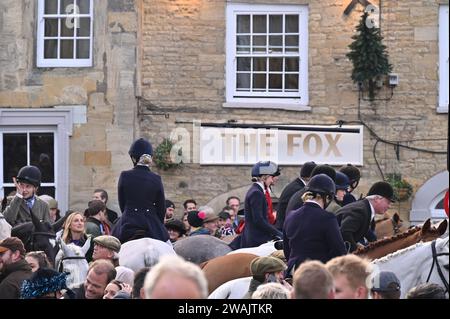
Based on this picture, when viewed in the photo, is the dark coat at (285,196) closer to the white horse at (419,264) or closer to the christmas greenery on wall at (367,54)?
the white horse at (419,264)

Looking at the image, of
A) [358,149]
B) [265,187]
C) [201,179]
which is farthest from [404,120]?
[265,187]

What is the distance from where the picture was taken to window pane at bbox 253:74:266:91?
907 inches

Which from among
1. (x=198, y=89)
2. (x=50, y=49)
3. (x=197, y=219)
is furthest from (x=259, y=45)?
(x=197, y=219)

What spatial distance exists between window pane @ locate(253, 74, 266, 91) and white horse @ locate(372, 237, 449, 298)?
1212 cm

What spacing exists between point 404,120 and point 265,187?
25.1ft

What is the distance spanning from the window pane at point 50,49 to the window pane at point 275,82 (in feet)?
11.4

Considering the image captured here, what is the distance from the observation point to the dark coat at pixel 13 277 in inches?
459

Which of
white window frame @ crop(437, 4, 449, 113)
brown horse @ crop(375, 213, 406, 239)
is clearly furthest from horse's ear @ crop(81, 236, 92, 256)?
white window frame @ crop(437, 4, 449, 113)

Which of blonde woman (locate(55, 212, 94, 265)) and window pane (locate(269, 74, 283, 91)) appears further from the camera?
window pane (locate(269, 74, 283, 91))

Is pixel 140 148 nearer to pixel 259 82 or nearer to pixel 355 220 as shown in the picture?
pixel 355 220

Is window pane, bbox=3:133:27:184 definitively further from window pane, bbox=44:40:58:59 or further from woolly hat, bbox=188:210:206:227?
woolly hat, bbox=188:210:206:227

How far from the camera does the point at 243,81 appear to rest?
23062mm

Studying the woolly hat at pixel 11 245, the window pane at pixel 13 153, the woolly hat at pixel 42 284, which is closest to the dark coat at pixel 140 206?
the woolly hat at pixel 11 245

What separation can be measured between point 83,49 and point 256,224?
884 centimetres
